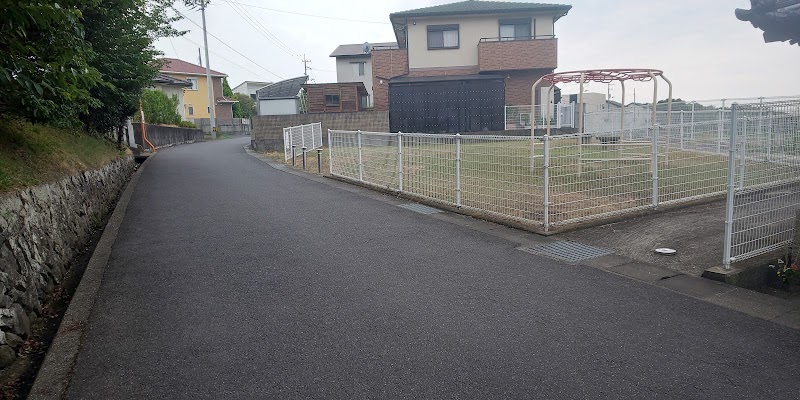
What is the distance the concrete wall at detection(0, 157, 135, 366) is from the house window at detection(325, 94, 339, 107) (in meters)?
21.9

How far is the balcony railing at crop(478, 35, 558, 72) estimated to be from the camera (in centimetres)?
2597

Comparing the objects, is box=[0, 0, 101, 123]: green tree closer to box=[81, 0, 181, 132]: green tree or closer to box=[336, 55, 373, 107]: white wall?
box=[81, 0, 181, 132]: green tree

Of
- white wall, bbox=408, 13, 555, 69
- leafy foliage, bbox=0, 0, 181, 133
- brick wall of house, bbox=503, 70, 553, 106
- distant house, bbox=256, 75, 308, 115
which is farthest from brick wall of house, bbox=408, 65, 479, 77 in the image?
leafy foliage, bbox=0, 0, 181, 133

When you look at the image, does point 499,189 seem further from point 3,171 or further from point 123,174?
point 123,174

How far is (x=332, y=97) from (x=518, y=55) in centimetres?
1038

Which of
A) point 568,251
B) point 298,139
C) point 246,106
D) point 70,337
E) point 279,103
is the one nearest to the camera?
point 70,337

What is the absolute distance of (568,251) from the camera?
6.11 metres

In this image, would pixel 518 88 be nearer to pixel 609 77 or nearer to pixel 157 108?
pixel 609 77

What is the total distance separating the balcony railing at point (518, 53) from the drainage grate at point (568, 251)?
21348 millimetres

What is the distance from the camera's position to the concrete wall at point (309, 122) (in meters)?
23.4

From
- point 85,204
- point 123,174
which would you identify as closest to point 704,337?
point 85,204

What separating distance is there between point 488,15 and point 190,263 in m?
25.4

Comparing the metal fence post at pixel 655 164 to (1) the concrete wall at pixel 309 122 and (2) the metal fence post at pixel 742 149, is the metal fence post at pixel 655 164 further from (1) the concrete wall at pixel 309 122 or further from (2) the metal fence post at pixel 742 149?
(1) the concrete wall at pixel 309 122

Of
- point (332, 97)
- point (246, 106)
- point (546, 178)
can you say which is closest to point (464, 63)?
point (332, 97)
